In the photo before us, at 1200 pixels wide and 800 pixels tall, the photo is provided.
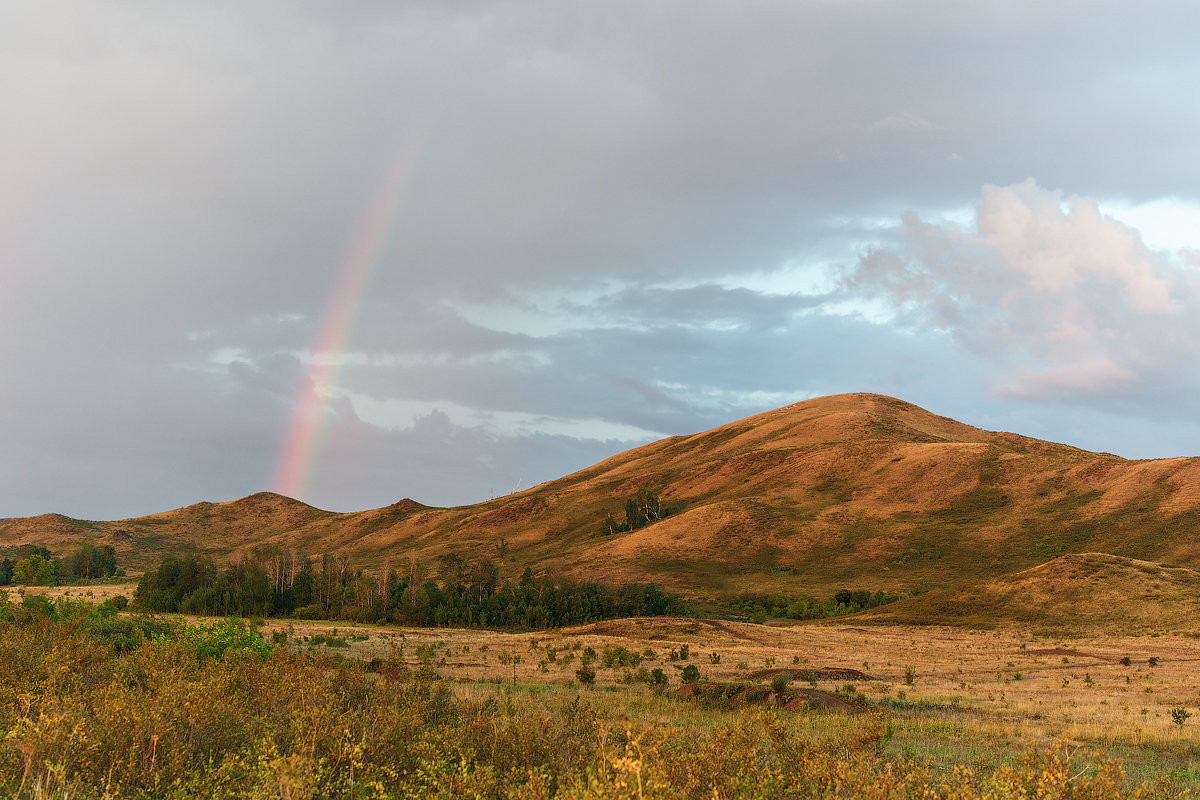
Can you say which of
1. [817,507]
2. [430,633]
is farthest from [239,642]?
[817,507]

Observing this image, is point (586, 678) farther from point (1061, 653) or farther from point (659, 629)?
point (1061, 653)

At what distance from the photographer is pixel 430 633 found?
217 feet

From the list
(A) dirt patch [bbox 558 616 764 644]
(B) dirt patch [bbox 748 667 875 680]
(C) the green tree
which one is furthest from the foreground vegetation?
(C) the green tree

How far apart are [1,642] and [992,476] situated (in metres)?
157

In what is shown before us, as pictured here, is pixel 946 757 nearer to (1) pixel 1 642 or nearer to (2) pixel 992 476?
(1) pixel 1 642

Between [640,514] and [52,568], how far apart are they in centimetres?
10631

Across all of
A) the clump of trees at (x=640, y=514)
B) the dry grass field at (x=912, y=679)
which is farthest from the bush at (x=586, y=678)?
the clump of trees at (x=640, y=514)

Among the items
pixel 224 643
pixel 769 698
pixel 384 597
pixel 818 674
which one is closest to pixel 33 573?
pixel 384 597

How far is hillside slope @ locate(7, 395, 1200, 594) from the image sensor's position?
114 m

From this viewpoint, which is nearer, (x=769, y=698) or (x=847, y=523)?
(x=769, y=698)

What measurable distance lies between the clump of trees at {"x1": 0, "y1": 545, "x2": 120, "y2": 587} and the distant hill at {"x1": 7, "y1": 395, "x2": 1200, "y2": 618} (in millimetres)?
25005

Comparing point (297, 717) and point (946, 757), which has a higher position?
point (297, 717)

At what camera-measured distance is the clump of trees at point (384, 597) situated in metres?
81.8

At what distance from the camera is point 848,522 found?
13962 centimetres
